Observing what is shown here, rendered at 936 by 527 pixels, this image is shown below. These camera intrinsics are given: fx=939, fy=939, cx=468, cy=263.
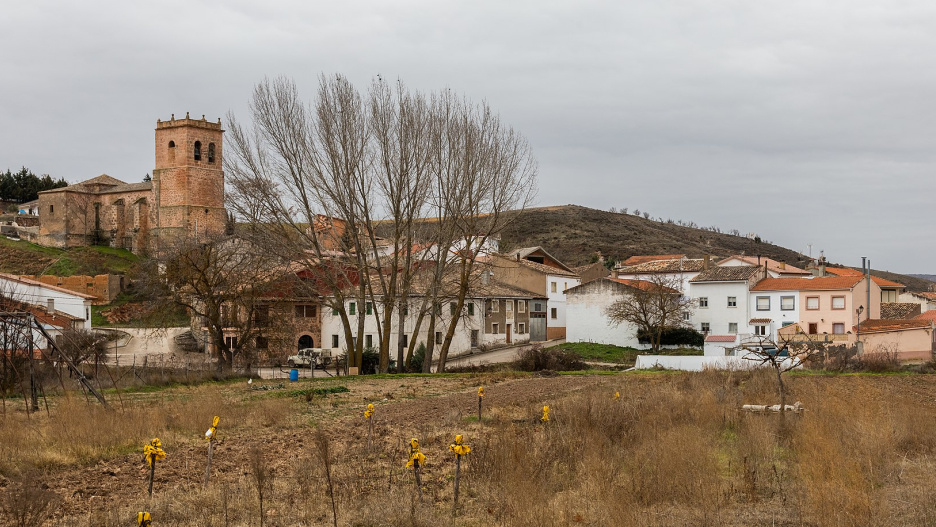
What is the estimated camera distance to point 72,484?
36.4 feet

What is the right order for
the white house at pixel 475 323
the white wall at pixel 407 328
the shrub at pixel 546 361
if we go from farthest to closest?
the white wall at pixel 407 328 < the white house at pixel 475 323 < the shrub at pixel 546 361

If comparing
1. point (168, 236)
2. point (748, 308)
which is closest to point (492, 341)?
point (748, 308)

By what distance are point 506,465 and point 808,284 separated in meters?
44.4

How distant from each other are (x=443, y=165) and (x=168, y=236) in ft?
164

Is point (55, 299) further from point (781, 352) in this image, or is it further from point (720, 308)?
point (781, 352)

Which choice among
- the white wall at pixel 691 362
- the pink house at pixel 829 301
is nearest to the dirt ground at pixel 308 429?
the white wall at pixel 691 362

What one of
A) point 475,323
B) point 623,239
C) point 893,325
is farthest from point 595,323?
point 623,239

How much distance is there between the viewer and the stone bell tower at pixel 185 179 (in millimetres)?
79438

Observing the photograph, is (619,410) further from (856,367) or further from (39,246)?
(39,246)

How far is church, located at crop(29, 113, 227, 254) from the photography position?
79.6 meters

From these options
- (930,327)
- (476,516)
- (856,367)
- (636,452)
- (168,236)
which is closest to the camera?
(476,516)

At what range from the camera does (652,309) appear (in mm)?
51188

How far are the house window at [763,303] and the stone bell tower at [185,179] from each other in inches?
1808

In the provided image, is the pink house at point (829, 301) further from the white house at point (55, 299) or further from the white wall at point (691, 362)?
the white house at point (55, 299)
